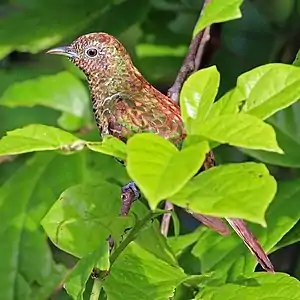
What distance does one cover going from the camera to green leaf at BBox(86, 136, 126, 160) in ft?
2.74

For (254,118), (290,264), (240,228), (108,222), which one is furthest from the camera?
(290,264)

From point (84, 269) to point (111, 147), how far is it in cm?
19

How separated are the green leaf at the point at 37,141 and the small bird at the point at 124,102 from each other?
205 mm

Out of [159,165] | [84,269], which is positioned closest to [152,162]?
[159,165]

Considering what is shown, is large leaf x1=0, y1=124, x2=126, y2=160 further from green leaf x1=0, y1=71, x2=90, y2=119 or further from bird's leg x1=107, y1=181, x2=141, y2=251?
green leaf x1=0, y1=71, x2=90, y2=119

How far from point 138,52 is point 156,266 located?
0.75 m

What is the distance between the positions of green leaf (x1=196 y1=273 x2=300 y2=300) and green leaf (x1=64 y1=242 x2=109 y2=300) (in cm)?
15

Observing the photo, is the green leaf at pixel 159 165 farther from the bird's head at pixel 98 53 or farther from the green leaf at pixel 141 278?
the bird's head at pixel 98 53

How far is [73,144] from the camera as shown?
0.87m

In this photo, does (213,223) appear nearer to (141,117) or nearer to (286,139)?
(141,117)

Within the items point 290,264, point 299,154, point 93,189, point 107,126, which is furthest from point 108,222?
point 290,264

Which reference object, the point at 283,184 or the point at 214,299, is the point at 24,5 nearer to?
the point at 283,184

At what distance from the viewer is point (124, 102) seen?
4.29 feet

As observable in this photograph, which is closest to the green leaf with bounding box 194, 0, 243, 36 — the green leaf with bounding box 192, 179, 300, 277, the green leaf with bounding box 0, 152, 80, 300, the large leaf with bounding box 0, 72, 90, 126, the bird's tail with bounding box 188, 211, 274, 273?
the bird's tail with bounding box 188, 211, 274, 273
